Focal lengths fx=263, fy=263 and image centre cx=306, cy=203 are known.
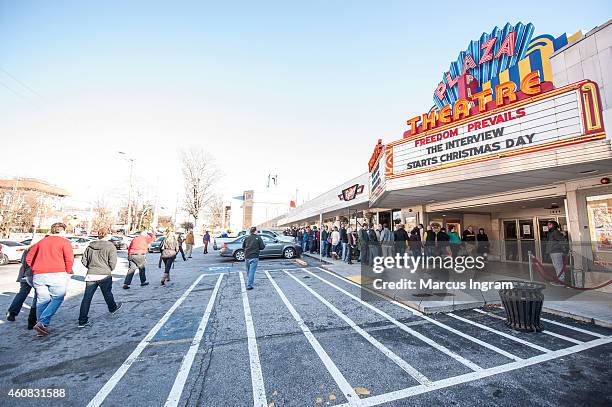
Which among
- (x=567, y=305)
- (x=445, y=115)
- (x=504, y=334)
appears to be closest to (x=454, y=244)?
(x=567, y=305)

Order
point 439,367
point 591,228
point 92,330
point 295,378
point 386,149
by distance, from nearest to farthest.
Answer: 1. point 295,378
2. point 439,367
3. point 92,330
4. point 591,228
5. point 386,149

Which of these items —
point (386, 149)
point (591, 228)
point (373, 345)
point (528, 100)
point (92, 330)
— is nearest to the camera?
point (373, 345)

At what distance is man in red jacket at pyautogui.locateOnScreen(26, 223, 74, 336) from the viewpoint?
14.6 feet

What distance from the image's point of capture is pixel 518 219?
13.4m

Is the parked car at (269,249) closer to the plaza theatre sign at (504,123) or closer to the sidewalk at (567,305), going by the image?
the plaza theatre sign at (504,123)

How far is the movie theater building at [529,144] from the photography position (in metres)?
6.15

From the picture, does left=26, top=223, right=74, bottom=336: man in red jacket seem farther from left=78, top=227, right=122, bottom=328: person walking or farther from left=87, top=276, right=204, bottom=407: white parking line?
left=87, top=276, right=204, bottom=407: white parking line

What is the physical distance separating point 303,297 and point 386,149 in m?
6.31

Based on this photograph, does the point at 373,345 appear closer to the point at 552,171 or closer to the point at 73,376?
the point at 73,376

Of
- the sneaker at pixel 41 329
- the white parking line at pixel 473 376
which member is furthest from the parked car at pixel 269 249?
the white parking line at pixel 473 376

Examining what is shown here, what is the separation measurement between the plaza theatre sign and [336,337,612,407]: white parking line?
466cm

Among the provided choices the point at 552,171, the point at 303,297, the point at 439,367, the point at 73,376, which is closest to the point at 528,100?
the point at 552,171

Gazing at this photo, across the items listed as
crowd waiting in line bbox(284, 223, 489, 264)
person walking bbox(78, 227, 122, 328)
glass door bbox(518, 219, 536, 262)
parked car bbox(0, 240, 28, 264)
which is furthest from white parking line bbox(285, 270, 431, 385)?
parked car bbox(0, 240, 28, 264)

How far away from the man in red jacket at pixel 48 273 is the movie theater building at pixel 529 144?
29.6 feet
